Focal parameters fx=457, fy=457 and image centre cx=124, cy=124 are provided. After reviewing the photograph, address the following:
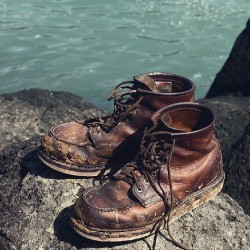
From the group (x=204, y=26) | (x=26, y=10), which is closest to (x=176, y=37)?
(x=204, y=26)

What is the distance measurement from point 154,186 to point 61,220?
807mm

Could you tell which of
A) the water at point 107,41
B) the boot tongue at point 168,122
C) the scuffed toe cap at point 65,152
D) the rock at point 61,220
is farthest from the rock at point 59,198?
the water at point 107,41

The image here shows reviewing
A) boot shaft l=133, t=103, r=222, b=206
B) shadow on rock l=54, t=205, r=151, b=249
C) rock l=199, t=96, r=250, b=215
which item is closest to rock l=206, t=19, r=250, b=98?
rock l=199, t=96, r=250, b=215

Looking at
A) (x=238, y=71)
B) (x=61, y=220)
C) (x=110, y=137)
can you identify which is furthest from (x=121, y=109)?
(x=238, y=71)

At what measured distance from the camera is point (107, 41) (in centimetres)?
1516

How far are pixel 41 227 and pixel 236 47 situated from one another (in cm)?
488

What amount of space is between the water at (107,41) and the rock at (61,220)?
624 centimetres

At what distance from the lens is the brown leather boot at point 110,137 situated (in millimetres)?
3542

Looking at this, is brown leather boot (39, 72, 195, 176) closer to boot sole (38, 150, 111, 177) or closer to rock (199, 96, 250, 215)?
boot sole (38, 150, 111, 177)

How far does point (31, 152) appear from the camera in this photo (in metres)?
4.32

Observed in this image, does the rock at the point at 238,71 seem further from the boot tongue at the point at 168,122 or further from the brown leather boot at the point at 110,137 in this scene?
the boot tongue at the point at 168,122

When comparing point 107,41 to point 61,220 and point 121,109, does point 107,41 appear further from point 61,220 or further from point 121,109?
point 61,220

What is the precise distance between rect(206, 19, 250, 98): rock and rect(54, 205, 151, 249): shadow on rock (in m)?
4.37

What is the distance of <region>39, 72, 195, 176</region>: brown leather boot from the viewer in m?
3.54
